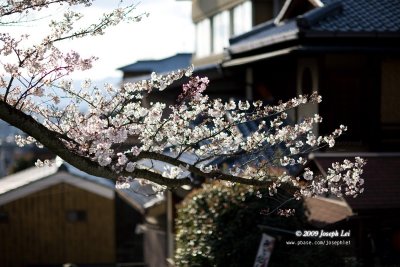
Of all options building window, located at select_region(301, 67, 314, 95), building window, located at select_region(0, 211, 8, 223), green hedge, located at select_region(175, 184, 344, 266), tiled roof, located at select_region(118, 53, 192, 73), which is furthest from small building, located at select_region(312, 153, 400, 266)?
tiled roof, located at select_region(118, 53, 192, 73)

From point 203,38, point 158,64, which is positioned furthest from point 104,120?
point 158,64

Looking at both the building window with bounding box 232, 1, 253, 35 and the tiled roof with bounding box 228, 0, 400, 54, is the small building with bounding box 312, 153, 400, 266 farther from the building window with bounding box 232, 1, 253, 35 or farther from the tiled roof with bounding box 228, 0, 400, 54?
the building window with bounding box 232, 1, 253, 35

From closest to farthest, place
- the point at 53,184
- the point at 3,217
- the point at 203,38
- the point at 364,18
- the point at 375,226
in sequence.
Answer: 1. the point at 375,226
2. the point at 364,18
3. the point at 3,217
4. the point at 53,184
5. the point at 203,38

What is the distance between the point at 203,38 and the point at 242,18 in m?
4.41

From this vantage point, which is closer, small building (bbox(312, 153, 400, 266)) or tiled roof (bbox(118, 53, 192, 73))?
small building (bbox(312, 153, 400, 266))

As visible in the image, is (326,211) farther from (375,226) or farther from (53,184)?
(53,184)

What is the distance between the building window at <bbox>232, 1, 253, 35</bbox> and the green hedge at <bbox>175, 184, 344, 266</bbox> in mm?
8159

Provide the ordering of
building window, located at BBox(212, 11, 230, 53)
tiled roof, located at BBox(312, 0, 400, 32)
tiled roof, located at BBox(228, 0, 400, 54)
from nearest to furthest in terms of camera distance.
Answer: tiled roof, located at BBox(228, 0, 400, 54), tiled roof, located at BBox(312, 0, 400, 32), building window, located at BBox(212, 11, 230, 53)

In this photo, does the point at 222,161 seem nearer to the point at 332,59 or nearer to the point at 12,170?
the point at 332,59

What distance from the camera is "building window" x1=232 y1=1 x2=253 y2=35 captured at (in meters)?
19.2

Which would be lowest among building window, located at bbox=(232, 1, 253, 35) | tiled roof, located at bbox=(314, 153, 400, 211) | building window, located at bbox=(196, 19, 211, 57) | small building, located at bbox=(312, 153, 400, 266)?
small building, located at bbox=(312, 153, 400, 266)

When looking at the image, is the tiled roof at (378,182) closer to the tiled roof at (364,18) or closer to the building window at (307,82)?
the building window at (307,82)

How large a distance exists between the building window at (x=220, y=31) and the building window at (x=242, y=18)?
0.59 m

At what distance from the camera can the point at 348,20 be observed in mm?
11992
